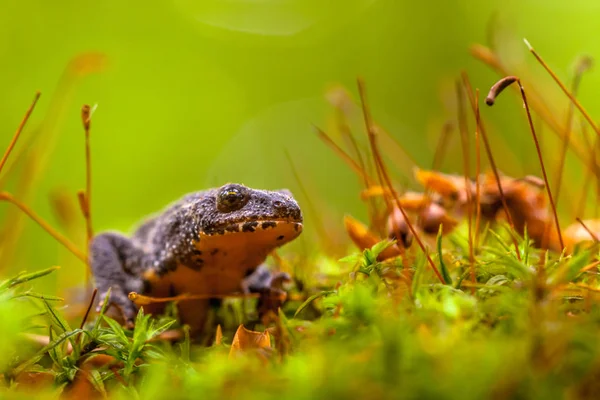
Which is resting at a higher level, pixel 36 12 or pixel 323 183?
pixel 36 12

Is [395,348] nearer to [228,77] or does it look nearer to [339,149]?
[339,149]

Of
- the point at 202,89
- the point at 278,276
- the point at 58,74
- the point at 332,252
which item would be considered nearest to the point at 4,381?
the point at 278,276

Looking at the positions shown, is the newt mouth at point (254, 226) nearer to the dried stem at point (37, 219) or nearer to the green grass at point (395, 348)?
the green grass at point (395, 348)

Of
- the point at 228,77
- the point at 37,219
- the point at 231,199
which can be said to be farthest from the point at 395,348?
the point at 228,77

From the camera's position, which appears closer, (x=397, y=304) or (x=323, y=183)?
(x=397, y=304)

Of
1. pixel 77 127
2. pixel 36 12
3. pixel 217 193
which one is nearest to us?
pixel 217 193

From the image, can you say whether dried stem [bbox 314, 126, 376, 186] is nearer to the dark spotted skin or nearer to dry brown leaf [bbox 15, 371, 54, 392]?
the dark spotted skin

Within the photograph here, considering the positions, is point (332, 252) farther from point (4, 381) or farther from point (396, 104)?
point (396, 104)
